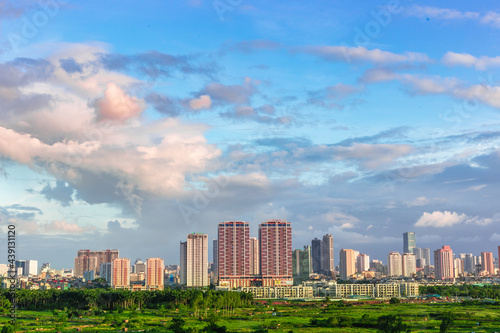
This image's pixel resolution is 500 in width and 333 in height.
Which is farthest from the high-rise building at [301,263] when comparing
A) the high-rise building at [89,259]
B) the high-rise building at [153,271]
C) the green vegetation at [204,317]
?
the green vegetation at [204,317]

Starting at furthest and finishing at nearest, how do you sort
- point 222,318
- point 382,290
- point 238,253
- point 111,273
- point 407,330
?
point 111,273, point 238,253, point 382,290, point 222,318, point 407,330

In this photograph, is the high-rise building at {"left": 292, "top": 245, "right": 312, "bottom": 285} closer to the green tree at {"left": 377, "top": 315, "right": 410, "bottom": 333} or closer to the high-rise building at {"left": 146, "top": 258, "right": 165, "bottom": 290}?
the high-rise building at {"left": 146, "top": 258, "right": 165, "bottom": 290}

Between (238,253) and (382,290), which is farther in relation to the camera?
(238,253)

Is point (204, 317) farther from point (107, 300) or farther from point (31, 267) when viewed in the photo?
point (31, 267)

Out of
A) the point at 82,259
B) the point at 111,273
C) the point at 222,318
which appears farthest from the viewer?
the point at 82,259

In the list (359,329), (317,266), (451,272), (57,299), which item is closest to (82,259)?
(317,266)

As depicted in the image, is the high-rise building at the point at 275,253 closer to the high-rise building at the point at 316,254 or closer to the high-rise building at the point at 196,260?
the high-rise building at the point at 196,260

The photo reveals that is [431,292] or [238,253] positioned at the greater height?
[238,253]

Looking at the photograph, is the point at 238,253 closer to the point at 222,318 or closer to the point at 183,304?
the point at 183,304
